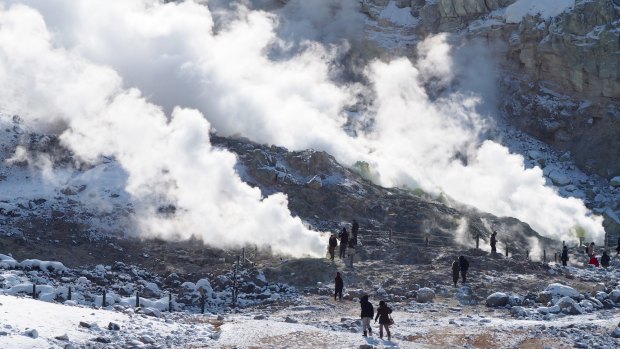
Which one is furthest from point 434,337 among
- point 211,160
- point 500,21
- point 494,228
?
point 500,21

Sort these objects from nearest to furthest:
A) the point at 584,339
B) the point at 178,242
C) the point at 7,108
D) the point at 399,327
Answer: the point at 584,339
the point at 399,327
the point at 178,242
the point at 7,108

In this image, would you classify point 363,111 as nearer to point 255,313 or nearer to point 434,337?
point 255,313

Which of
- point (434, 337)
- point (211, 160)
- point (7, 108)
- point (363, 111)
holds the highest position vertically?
point (363, 111)

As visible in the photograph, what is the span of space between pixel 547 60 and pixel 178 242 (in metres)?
31.9

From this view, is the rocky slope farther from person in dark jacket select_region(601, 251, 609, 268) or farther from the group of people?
the group of people

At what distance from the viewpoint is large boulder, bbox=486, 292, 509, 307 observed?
24.9m

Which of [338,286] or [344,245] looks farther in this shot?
[344,245]

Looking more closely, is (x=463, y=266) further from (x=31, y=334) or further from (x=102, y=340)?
(x=31, y=334)

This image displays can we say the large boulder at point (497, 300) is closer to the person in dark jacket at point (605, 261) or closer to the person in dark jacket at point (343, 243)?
the person in dark jacket at point (343, 243)

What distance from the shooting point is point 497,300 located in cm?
→ 2492

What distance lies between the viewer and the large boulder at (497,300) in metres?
24.9

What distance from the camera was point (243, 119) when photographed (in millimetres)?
43531

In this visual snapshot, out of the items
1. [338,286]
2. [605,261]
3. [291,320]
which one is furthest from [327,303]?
[605,261]

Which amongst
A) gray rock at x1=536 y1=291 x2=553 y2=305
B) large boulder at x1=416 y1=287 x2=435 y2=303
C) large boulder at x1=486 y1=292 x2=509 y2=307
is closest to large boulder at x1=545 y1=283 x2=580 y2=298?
gray rock at x1=536 y1=291 x2=553 y2=305
